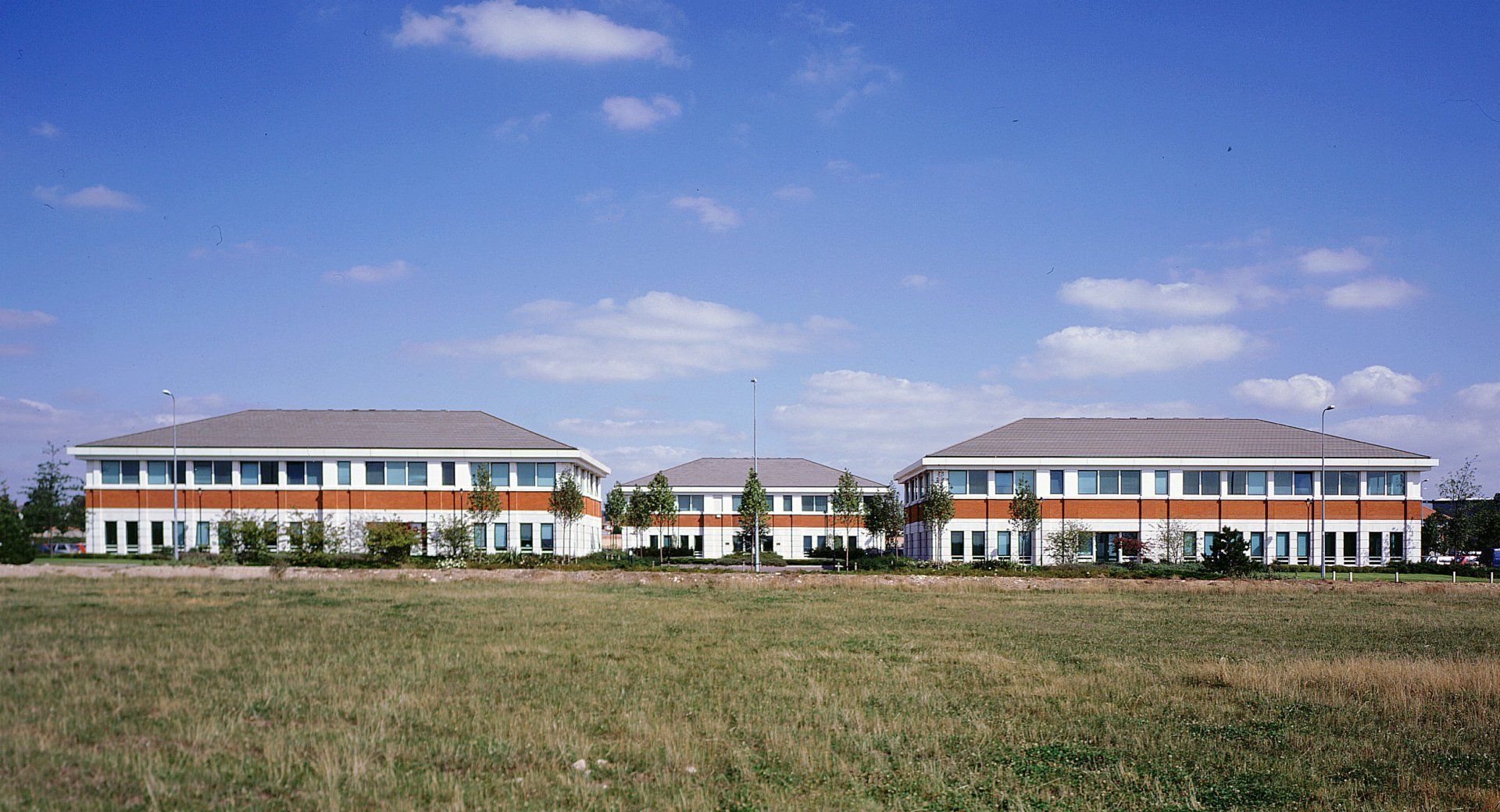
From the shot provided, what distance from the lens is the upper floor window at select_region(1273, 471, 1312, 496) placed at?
68.4 m

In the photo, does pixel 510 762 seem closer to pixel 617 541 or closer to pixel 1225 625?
pixel 1225 625

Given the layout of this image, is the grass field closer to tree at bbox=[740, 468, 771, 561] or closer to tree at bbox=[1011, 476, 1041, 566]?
tree at bbox=[740, 468, 771, 561]

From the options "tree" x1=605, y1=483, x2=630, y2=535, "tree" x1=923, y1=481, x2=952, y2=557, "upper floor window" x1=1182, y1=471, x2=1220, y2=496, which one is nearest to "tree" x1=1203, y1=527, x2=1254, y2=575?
"upper floor window" x1=1182, y1=471, x2=1220, y2=496

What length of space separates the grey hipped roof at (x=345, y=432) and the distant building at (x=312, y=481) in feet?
0.46

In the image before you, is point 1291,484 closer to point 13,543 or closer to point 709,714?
point 709,714

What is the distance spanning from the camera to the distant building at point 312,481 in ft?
209

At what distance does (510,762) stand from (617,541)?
284 ft

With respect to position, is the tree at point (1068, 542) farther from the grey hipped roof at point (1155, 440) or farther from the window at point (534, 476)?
the window at point (534, 476)

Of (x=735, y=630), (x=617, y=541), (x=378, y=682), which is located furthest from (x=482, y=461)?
(x=378, y=682)

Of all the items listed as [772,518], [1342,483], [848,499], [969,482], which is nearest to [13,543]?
[848,499]

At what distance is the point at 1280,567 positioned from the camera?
199 ft

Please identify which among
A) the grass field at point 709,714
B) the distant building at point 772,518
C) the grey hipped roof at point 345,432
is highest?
the grey hipped roof at point 345,432

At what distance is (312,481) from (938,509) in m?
38.5

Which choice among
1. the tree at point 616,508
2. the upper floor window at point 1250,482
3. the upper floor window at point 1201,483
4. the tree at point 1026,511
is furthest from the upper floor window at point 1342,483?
the tree at point 616,508
